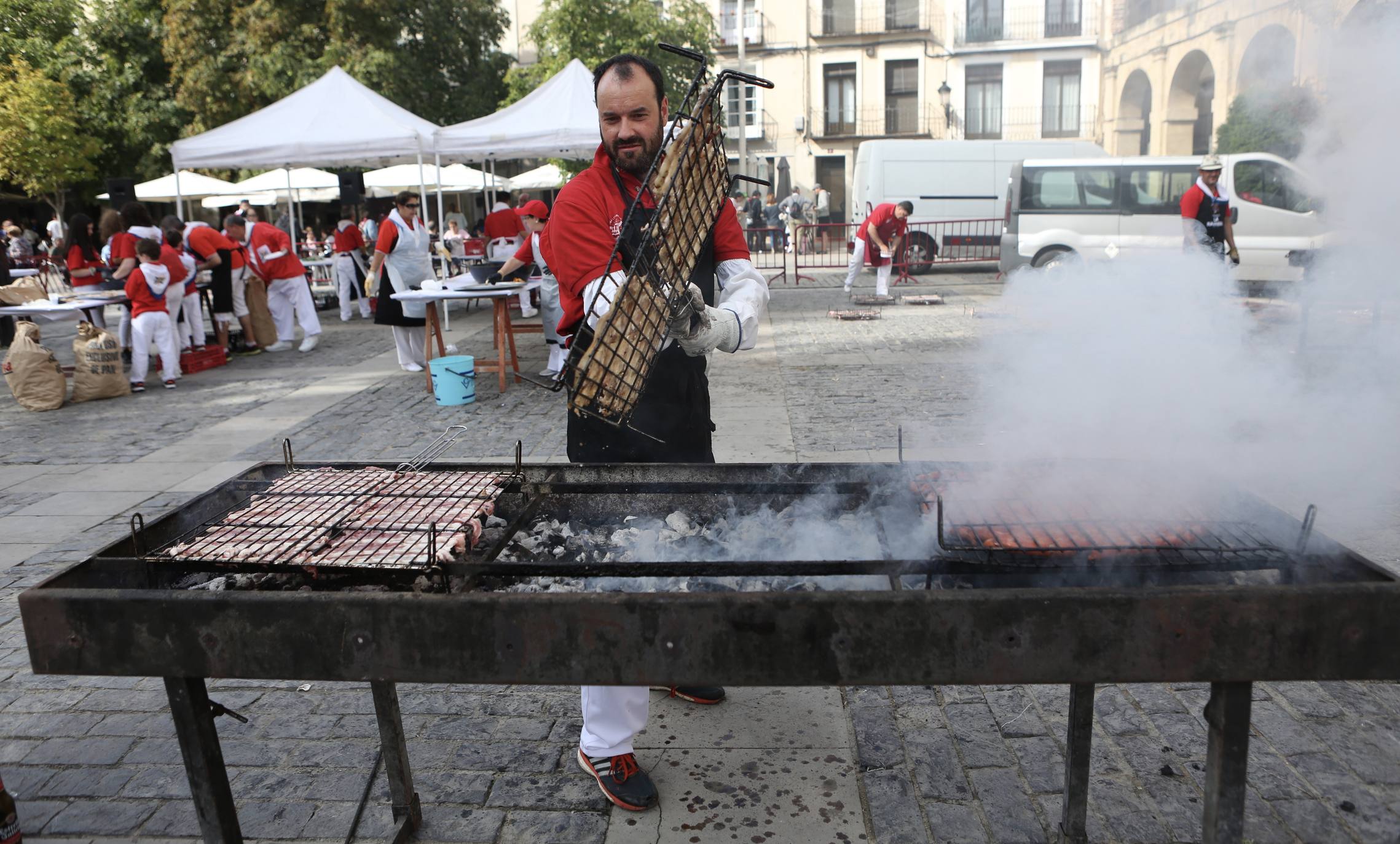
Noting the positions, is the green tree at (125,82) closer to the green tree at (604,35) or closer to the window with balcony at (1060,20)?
the green tree at (604,35)

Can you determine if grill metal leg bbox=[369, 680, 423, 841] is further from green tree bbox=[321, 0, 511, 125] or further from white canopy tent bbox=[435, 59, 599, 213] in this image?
green tree bbox=[321, 0, 511, 125]

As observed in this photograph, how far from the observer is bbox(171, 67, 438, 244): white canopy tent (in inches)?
439

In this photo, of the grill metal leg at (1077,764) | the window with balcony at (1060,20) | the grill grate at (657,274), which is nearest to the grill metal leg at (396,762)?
the grill grate at (657,274)

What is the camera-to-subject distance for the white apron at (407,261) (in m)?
9.63

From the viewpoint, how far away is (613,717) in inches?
104

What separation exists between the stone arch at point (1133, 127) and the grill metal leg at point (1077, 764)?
1103cm

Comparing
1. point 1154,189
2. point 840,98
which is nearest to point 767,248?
point 1154,189

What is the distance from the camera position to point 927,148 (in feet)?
61.4

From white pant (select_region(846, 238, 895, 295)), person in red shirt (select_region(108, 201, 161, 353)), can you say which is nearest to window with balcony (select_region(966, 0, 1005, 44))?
white pant (select_region(846, 238, 895, 295))

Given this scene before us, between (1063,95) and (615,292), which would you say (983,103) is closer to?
(1063,95)

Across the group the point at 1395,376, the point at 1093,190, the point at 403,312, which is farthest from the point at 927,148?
the point at 1395,376

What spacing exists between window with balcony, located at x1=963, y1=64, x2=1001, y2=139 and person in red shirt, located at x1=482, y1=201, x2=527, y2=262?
80.3 ft

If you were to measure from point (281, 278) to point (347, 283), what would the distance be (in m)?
3.38

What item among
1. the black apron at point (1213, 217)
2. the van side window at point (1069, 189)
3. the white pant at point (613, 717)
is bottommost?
the white pant at point (613, 717)
